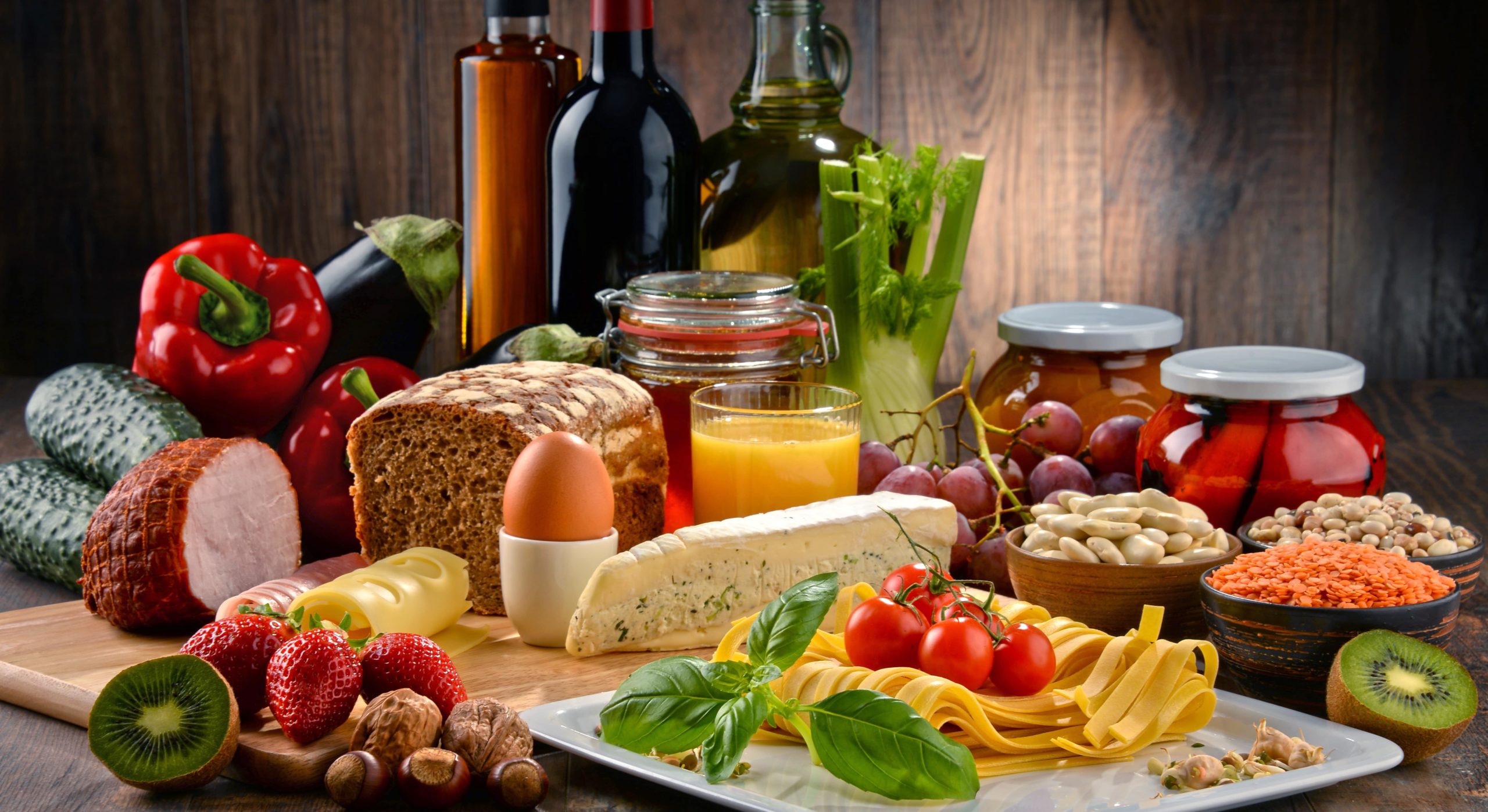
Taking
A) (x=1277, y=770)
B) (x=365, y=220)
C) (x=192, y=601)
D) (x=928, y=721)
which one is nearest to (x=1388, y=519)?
(x=1277, y=770)

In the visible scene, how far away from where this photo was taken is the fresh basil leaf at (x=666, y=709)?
94 cm

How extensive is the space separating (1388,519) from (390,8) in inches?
71.6

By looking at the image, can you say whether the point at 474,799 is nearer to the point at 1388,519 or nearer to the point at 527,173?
the point at 1388,519

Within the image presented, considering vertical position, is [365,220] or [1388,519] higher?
[365,220]

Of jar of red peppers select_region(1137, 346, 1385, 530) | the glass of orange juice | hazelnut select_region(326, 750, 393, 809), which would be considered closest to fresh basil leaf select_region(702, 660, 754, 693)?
hazelnut select_region(326, 750, 393, 809)

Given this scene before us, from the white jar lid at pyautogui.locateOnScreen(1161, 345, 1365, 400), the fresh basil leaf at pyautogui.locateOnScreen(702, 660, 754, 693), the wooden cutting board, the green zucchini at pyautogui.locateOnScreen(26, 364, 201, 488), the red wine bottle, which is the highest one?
the red wine bottle

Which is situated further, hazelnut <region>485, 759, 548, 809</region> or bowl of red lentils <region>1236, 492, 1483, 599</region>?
bowl of red lentils <region>1236, 492, 1483, 599</region>

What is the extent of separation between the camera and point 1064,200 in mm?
2469

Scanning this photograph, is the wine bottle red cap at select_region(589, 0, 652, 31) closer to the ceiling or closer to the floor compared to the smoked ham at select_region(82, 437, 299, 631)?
closer to the ceiling

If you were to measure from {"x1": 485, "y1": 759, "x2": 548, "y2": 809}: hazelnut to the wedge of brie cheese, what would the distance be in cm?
28

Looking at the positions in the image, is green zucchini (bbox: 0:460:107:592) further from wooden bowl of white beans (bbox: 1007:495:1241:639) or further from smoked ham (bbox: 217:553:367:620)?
wooden bowl of white beans (bbox: 1007:495:1241:639)

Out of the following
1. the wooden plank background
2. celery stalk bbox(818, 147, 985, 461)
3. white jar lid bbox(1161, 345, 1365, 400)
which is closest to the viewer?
white jar lid bbox(1161, 345, 1365, 400)

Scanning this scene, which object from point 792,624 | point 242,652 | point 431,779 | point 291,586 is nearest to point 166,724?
point 242,652

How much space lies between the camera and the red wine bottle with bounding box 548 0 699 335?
1.62 metres
